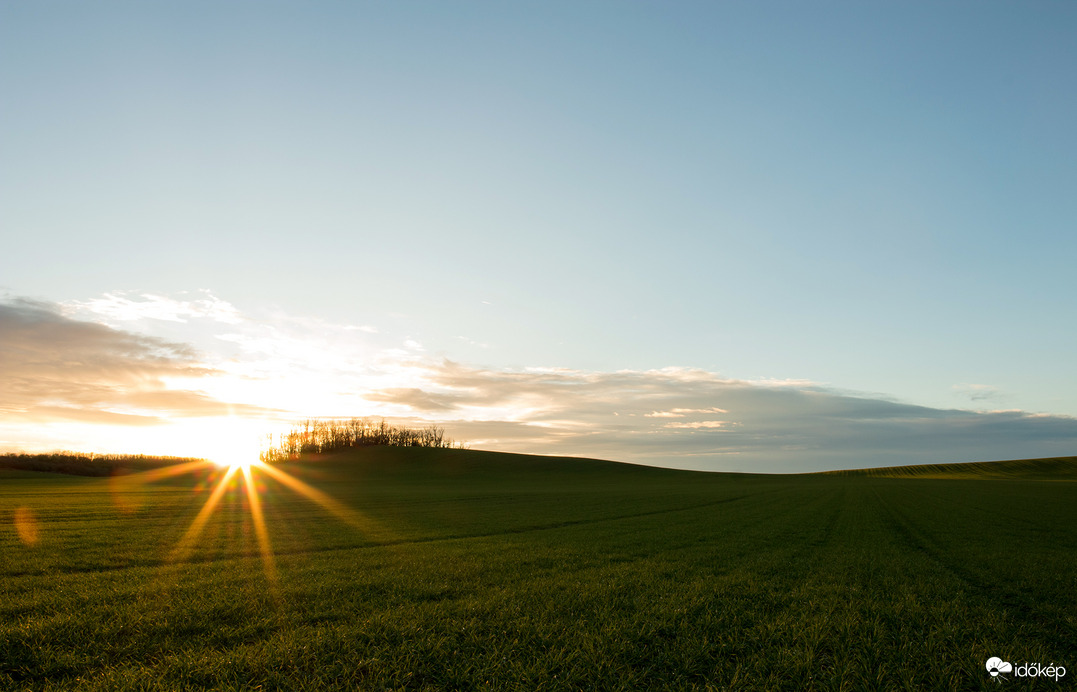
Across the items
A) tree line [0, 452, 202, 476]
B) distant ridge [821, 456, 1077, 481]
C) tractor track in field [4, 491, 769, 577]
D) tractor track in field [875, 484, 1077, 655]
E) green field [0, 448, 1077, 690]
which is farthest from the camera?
distant ridge [821, 456, 1077, 481]

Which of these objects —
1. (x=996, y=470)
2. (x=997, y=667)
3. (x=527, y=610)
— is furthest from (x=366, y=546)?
(x=996, y=470)

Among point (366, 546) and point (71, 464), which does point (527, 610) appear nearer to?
point (366, 546)

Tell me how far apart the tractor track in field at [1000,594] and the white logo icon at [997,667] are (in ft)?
5.20

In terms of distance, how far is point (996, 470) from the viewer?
139000 millimetres

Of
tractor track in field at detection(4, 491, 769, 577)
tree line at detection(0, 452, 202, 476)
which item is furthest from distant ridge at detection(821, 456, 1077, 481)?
tree line at detection(0, 452, 202, 476)

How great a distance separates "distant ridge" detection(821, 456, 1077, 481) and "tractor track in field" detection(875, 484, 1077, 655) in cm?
14302

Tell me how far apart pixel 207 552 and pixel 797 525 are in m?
24.8

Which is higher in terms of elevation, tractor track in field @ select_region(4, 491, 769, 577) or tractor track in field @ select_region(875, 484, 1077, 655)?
tractor track in field @ select_region(875, 484, 1077, 655)

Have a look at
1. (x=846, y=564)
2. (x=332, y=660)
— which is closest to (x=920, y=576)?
(x=846, y=564)

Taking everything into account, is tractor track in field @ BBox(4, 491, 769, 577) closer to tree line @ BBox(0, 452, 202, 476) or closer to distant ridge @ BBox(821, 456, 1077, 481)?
tree line @ BBox(0, 452, 202, 476)

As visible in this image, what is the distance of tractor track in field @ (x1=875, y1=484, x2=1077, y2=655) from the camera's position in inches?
340

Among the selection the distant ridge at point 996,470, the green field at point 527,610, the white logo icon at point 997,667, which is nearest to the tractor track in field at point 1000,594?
the green field at point 527,610

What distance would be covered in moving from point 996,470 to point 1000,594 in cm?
17088

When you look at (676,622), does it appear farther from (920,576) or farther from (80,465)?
(80,465)
